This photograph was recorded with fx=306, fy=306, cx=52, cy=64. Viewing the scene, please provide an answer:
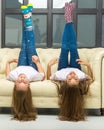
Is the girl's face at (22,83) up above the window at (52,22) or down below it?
below

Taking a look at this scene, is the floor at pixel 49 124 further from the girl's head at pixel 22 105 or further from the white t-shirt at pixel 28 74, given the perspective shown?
the white t-shirt at pixel 28 74

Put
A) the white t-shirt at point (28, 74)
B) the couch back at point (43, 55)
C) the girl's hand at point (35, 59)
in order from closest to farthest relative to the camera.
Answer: the white t-shirt at point (28, 74)
the girl's hand at point (35, 59)
the couch back at point (43, 55)

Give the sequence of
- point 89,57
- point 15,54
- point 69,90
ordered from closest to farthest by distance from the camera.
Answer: point 69,90, point 89,57, point 15,54

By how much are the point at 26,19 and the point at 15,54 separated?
2.23 feet

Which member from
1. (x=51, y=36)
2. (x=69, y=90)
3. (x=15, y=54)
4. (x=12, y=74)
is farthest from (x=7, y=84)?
(x=51, y=36)

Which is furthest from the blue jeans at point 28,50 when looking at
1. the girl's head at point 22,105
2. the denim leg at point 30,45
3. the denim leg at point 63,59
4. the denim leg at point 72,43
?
the girl's head at point 22,105

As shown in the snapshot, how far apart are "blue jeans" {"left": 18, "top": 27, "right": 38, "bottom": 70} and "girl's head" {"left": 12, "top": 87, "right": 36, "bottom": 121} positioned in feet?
2.04

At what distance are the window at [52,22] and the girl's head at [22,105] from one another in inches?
92.3

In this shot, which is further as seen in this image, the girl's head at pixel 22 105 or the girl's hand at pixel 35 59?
the girl's hand at pixel 35 59

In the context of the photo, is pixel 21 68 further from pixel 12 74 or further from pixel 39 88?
pixel 39 88

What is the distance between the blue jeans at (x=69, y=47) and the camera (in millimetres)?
3504

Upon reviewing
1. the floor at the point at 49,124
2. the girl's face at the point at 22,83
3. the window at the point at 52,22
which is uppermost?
the window at the point at 52,22

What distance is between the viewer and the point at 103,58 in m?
3.39

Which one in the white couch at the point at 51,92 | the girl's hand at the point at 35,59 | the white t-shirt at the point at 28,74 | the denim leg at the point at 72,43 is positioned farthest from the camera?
the girl's hand at the point at 35,59
